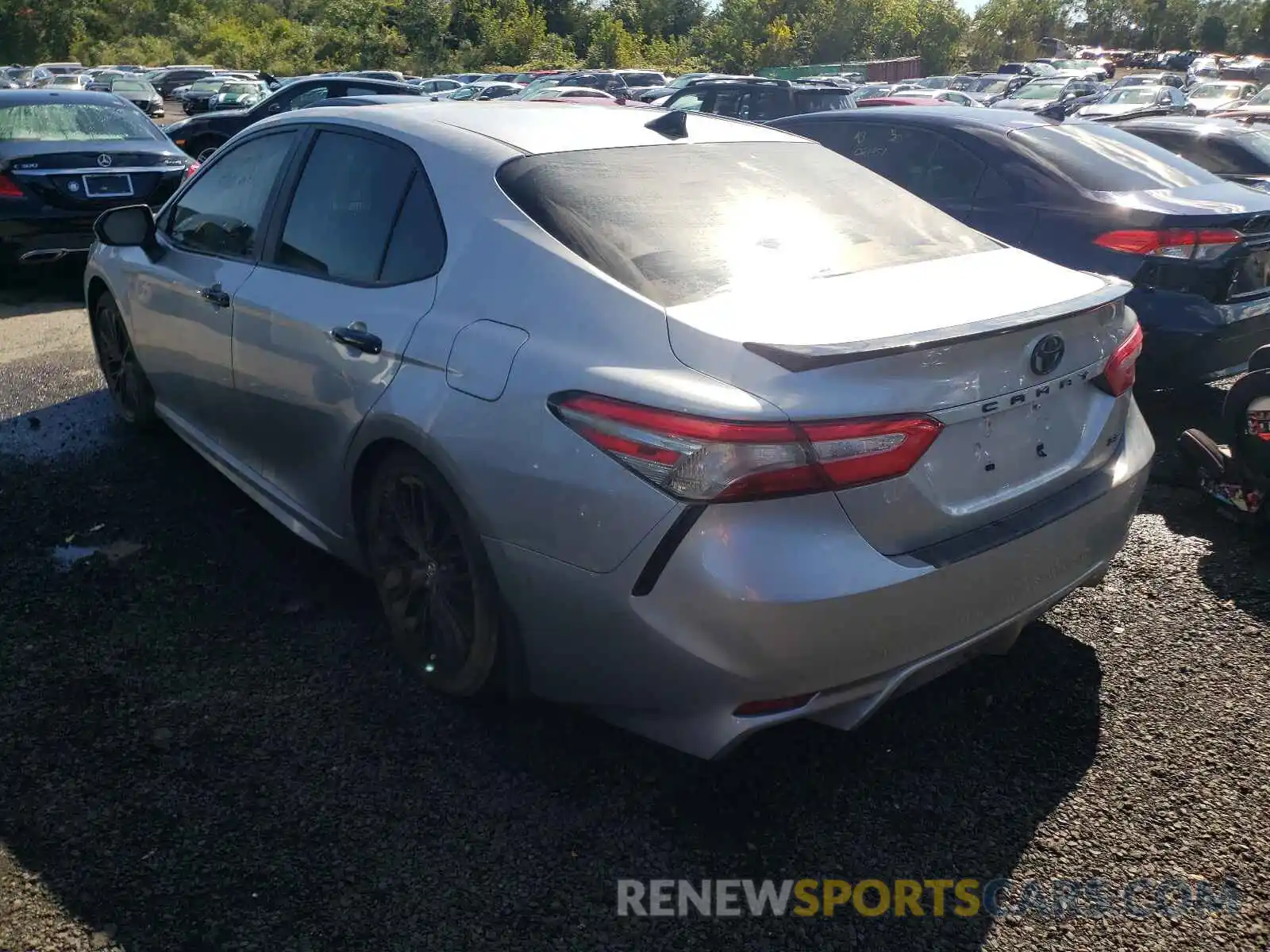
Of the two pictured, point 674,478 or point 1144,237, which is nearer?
point 674,478

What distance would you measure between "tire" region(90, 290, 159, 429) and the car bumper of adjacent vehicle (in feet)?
10.0

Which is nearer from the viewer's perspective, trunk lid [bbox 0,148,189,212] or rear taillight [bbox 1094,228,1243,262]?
rear taillight [bbox 1094,228,1243,262]

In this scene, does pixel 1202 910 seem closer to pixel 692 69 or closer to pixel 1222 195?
pixel 1222 195

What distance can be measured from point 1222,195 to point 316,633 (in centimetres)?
477

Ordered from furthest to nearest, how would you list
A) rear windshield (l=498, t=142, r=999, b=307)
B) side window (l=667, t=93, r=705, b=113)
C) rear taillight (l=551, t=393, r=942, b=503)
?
side window (l=667, t=93, r=705, b=113)
rear windshield (l=498, t=142, r=999, b=307)
rear taillight (l=551, t=393, r=942, b=503)

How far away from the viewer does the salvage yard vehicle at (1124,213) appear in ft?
16.4

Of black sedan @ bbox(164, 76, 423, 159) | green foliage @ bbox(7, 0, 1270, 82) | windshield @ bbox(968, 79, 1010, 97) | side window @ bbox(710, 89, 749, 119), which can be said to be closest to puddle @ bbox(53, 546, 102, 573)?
side window @ bbox(710, 89, 749, 119)

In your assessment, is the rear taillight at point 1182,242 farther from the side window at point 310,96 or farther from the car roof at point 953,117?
the side window at point 310,96

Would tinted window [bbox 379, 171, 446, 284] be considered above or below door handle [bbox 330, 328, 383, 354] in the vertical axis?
above

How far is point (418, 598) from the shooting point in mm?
3131

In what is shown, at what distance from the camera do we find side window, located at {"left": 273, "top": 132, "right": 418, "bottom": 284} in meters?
3.25

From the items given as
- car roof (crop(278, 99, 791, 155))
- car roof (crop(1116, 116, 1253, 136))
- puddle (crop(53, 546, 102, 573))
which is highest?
car roof (crop(278, 99, 791, 155))

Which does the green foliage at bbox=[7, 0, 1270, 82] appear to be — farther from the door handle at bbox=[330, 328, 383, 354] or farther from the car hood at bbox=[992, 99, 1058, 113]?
the door handle at bbox=[330, 328, 383, 354]

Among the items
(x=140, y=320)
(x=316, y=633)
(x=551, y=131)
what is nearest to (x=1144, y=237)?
(x=551, y=131)
